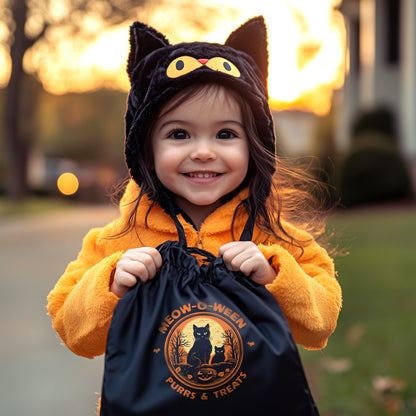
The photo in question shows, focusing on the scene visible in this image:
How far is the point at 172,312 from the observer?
1.50 metres

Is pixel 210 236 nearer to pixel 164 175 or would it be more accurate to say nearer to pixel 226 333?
pixel 164 175

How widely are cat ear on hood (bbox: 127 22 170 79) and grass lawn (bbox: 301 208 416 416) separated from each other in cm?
92

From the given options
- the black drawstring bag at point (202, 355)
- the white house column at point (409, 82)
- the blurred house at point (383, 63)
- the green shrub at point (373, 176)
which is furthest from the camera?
the blurred house at point (383, 63)

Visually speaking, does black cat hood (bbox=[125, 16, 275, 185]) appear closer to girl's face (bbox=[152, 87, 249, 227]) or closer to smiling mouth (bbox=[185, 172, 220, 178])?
girl's face (bbox=[152, 87, 249, 227])

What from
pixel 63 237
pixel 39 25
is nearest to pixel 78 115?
pixel 39 25

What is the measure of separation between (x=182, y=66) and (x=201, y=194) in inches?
15.0

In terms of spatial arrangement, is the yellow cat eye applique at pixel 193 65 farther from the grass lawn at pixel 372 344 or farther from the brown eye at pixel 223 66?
the grass lawn at pixel 372 344

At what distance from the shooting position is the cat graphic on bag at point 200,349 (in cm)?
147

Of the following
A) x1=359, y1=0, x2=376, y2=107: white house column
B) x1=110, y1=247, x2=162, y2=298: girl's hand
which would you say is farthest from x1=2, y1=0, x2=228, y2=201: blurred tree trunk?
x1=110, y1=247, x2=162, y2=298: girl's hand

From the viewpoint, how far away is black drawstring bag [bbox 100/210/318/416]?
1.44 m

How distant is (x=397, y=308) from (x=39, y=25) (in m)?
14.0

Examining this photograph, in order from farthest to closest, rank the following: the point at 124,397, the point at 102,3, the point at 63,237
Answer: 1. the point at 102,3
2. the point at 63,237
3. the point at 124,397

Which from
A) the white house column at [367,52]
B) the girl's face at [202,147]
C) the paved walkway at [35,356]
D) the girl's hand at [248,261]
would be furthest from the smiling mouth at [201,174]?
the white house column at [367,52]

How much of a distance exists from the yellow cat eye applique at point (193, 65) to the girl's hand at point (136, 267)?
53cm
